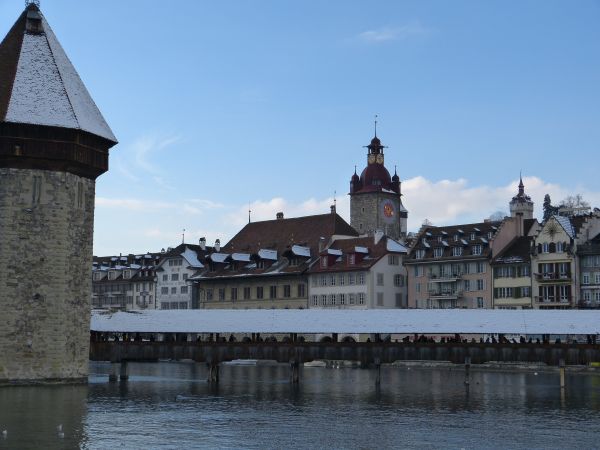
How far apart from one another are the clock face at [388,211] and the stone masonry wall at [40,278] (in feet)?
209

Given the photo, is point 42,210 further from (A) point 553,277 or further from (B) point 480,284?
(B) point 480,284

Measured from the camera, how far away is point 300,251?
90812 millimetres

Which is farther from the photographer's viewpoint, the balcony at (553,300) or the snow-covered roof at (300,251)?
the snow-covered roof at (300,251)

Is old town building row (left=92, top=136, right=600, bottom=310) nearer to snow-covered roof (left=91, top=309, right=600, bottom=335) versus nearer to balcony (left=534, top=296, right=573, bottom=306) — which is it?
balcony (left=534, top=296, right=573, bottom=306)

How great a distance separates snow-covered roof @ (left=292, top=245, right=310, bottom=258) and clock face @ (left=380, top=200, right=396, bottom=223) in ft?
66.1

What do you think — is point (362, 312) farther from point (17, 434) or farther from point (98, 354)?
point (17, 434)

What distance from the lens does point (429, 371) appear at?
72.2 metres

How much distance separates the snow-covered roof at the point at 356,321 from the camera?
51.4 meters

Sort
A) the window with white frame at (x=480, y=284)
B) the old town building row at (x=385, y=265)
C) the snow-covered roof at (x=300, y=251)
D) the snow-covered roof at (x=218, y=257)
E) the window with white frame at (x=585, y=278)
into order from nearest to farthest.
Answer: the window with white frame at (x=585, y=278), the old town building row at (x=385, y=265), the window with white frame at (x=480, y=284), the snow-covered roof at (x=300, y=251), the snow-covered roof at (x=218, y=257)

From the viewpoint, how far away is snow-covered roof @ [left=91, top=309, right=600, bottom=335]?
5141cm

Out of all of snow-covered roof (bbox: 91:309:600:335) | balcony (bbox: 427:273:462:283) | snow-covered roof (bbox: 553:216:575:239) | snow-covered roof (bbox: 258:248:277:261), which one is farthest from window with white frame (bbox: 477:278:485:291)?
snow-covered roof (bbox: 91:309:600:335)

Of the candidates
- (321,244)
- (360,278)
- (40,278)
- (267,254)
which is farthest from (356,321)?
(267,254)

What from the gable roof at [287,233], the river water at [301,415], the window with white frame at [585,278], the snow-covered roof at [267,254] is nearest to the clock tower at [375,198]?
the gable roof at [287,233]

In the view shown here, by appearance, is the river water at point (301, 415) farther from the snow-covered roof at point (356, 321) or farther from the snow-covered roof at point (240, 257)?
the snow-covered roof at point (240, 257)
